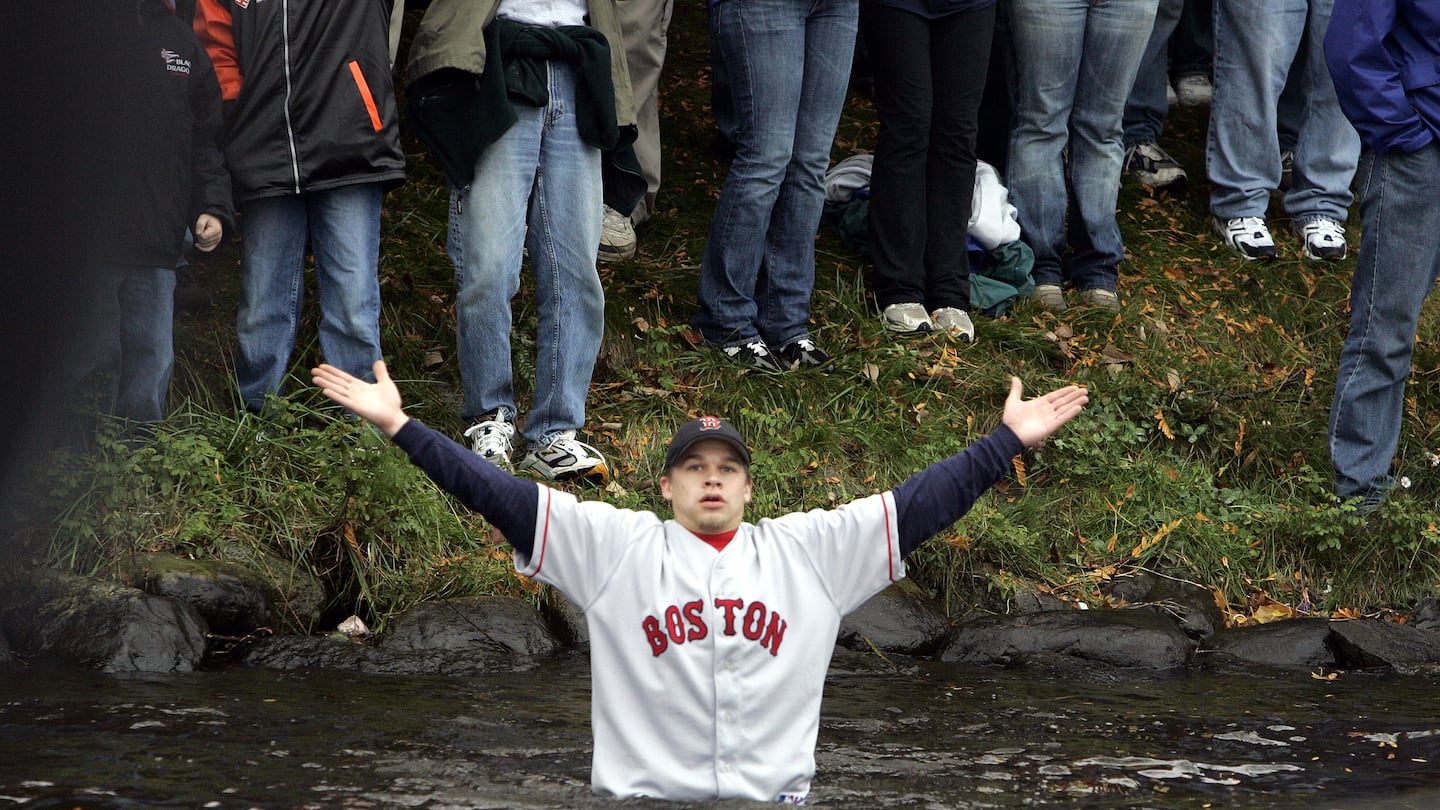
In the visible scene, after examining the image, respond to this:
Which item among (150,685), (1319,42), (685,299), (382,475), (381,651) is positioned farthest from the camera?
(1319,42)

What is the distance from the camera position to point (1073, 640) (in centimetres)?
652

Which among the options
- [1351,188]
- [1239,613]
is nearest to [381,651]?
[1239,613]

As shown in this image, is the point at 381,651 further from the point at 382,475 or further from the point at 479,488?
the point at 479,488

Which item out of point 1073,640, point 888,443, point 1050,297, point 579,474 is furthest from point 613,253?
point 1073,640

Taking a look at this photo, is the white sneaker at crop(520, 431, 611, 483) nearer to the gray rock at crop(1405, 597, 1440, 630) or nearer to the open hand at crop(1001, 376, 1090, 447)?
the open hand at crop(1001, 376, 1090, 447)

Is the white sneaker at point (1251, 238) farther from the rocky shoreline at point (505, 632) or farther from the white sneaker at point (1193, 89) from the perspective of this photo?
the rocky shoreline at point (505, 632)

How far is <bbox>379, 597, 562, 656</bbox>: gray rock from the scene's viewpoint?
6.11 meters

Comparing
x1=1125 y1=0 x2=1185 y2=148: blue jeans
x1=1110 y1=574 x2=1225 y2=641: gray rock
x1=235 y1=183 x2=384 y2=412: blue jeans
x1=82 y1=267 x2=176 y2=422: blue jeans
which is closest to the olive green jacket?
x1=235 y1=183 x2=384 y2=412: blue jeans

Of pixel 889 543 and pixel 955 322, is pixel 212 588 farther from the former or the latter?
pixel 955 322

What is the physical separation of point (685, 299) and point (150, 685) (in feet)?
12.4

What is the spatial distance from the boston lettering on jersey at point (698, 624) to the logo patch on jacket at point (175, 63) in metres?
3.34

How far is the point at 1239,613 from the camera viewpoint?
23.7 feet

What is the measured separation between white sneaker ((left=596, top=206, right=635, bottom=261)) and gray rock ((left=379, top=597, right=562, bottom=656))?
266 cm

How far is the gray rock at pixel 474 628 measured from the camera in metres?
6.11
